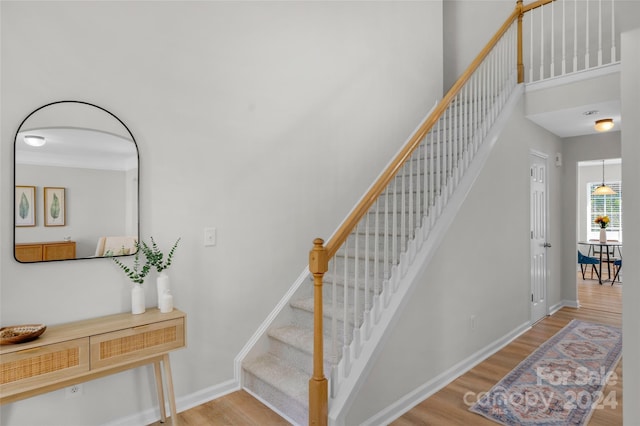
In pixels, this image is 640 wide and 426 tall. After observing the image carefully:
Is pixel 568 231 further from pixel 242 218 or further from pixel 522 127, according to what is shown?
pixel 242 218

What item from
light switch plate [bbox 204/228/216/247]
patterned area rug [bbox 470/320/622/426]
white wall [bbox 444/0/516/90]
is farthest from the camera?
white wall [bbox 444/0/516/90]

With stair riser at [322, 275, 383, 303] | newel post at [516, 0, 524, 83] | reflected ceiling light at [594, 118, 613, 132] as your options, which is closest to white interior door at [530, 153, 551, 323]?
reflected ceiling light at [594, 118, 613, 132]

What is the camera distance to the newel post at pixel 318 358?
6.75ft

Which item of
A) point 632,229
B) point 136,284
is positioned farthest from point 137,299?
point 632,229

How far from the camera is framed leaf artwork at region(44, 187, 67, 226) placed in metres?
1.98

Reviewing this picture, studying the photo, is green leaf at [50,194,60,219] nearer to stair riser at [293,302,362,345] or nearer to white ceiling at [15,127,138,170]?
white ceiling at [15,127,138,170]

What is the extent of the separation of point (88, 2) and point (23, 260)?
4.93 ft

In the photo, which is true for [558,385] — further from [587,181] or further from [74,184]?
[587,181]

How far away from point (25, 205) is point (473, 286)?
3.34 metres

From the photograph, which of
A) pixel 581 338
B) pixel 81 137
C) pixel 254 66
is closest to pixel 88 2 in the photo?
pixel 81 137

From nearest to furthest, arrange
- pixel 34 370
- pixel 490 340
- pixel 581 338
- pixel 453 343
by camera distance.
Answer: pixel 34 370, pixel 453 343, pixel 490 340, pixel 581 338

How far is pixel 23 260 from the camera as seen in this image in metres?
1.93

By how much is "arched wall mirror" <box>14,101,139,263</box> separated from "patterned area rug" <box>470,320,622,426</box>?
270cm

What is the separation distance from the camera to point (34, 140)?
1.96 metres
